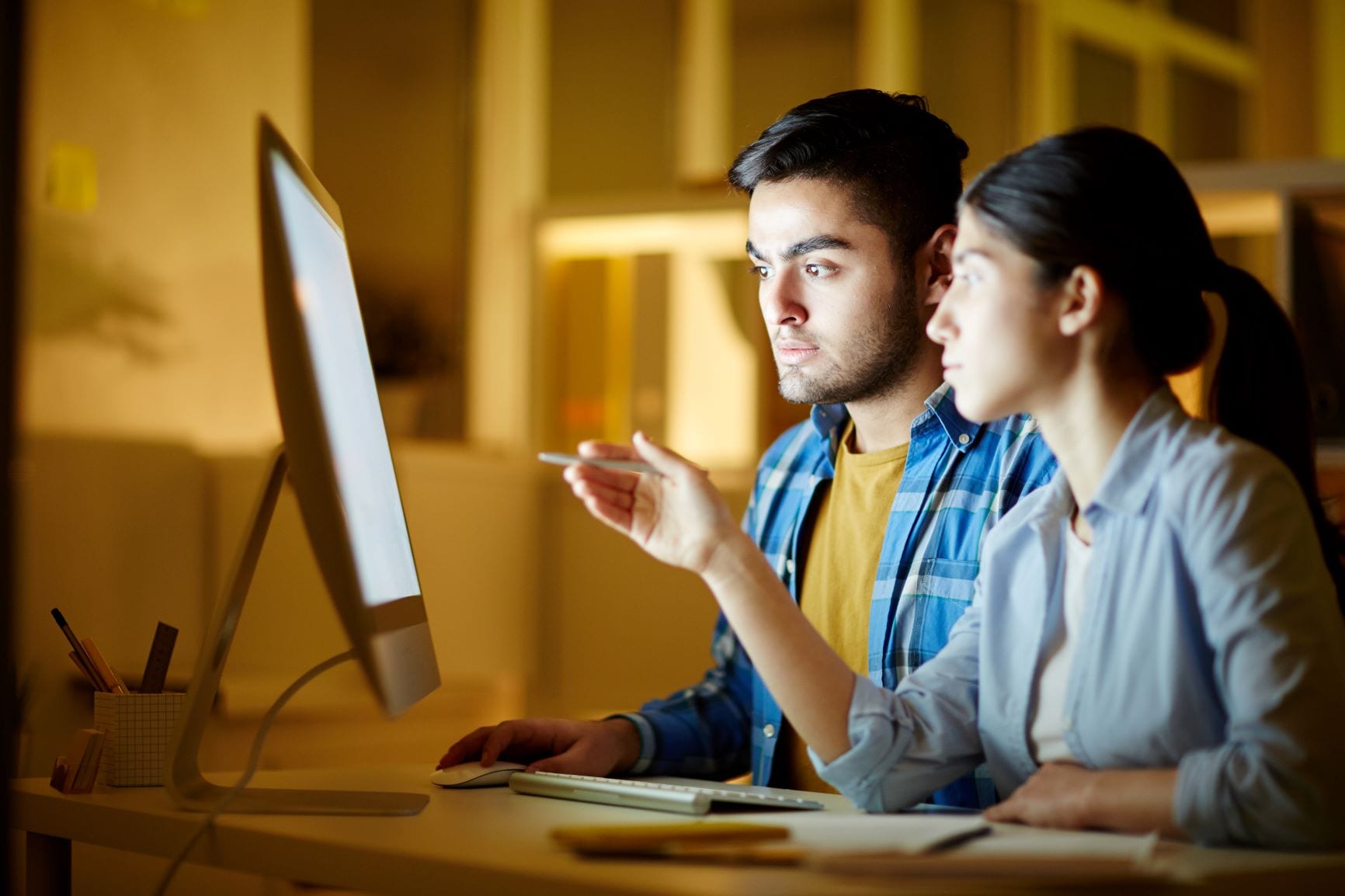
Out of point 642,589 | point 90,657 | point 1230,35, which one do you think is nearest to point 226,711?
point 642,589

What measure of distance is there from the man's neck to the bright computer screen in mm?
638

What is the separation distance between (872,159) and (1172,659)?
0.85 metres

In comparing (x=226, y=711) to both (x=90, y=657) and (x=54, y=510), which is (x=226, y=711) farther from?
(x=90, y=657)

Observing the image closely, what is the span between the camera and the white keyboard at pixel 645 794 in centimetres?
103

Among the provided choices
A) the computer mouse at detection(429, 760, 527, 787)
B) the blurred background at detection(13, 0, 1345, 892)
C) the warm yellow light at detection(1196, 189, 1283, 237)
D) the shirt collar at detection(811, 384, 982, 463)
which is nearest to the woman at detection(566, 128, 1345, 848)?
the computer mouse at detection(429, 760, 527, 787)

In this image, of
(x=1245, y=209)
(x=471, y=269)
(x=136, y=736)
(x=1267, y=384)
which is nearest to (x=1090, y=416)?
(x=1267, y=384)

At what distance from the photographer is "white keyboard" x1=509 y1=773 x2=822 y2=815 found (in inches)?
40.4

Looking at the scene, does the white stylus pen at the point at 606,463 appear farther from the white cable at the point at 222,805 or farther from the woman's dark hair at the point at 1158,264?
the woman's dark hair at the point at 1158,264

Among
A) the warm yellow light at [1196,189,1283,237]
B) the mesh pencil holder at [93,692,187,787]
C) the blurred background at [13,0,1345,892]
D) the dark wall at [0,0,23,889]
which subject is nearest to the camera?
the dark wall at [0,0,23,889]

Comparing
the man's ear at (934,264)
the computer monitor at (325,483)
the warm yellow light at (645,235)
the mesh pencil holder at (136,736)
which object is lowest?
the mesh pencil holder at (136,736)

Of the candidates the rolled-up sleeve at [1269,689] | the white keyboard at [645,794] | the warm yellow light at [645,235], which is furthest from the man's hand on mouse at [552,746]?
the warm yellow light at [645,235]

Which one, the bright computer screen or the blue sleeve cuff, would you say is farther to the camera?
the blue sleeve cuff

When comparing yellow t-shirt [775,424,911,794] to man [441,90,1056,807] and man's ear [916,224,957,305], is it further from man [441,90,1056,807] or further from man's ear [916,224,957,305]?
man's ear [916,224,957,305]

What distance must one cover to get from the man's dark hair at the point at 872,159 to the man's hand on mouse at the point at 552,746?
0.66 meters
